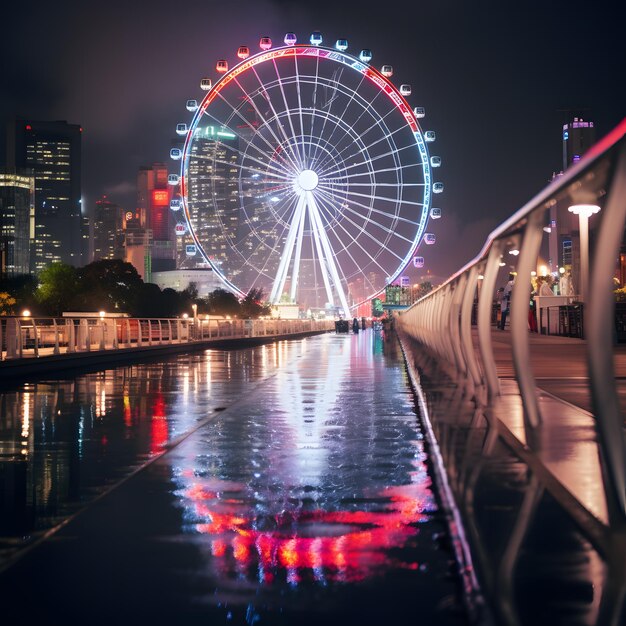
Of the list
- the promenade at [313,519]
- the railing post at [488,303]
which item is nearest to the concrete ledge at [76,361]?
the promenade at [313,519]

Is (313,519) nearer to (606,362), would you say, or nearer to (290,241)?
(606,362)

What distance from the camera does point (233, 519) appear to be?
595cm

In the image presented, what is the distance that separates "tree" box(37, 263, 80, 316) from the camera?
448 ft

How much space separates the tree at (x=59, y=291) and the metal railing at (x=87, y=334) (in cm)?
8911

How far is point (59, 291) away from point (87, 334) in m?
111

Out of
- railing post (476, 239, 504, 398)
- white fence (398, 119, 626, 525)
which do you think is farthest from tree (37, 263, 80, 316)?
white fence (398, 119, 626, 525)

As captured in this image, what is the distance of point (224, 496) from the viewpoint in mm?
6730

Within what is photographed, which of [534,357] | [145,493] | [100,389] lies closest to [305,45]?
[534,357]

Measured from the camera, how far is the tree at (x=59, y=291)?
448 feet

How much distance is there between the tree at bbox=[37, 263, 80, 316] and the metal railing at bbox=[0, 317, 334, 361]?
89109 mm

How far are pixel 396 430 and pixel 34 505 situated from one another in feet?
15.8

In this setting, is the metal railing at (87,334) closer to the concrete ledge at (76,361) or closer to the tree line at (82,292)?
the concrete ledge at (76,361)

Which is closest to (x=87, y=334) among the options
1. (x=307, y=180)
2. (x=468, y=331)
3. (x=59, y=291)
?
(x=468, y=331)

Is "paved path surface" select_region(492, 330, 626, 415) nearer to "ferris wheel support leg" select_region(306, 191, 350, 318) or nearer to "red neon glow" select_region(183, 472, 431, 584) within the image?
"red neon glow" select_region(183, 472, 431, 584)
